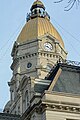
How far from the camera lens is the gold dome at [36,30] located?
266 ft

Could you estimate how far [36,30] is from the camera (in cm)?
8169

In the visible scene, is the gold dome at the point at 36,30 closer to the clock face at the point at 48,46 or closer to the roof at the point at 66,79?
the clock face at the point at 48,46

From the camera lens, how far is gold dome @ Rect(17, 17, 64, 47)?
80.9m

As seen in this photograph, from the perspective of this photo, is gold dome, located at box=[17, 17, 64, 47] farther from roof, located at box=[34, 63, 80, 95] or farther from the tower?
roof, located at box=[34, 63, 80, 95]

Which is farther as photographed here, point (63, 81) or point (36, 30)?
point (36, 30)

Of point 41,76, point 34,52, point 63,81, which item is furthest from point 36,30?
point 63,81

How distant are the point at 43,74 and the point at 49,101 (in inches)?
1357

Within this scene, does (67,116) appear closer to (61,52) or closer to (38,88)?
(38,88)

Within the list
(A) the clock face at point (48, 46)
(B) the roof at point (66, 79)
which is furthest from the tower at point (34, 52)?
(B) the roof at point (66, 79)

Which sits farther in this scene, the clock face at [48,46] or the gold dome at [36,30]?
the gold dome at [36,30]

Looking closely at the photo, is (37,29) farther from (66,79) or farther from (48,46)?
(66,79)

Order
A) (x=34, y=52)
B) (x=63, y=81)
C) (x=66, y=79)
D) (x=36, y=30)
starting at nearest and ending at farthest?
(x=63, y=81) → (x=66, y=79) → (x=34, y=52) → (x=36, y=30)

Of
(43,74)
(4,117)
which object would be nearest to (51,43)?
(43,74)

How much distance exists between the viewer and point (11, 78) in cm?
8206
